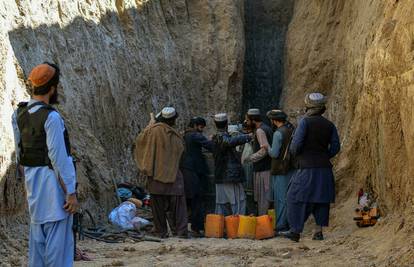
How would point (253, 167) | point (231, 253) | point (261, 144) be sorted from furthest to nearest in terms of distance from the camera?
point (253, 167) → point (261, 144) → point (231, 253)

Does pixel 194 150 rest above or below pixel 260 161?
above

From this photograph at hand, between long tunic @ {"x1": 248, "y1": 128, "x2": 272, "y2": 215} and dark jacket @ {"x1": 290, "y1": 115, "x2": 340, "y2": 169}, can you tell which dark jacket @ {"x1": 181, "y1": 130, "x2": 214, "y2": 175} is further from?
dark jacket @ {"x1": 290, "y1": 115, "x2": 340, "y2": 169}

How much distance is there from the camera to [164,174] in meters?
10.9

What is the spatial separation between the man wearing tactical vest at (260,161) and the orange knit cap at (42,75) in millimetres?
5842

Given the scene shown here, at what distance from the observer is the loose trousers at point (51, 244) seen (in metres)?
5.59

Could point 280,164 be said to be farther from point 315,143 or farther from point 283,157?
point 315,143

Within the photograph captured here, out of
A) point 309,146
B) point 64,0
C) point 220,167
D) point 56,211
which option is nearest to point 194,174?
point 220,167

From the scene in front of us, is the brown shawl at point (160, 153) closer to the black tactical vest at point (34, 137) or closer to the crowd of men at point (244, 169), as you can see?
the crowd of men at point (244, 169)

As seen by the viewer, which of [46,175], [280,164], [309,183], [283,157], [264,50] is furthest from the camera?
[264,50]

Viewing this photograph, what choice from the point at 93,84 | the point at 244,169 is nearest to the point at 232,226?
the point at 244,169

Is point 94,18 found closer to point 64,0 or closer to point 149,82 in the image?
point 64,0

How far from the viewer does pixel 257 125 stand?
1156 cm

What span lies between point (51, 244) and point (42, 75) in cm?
119

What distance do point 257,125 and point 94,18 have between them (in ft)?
13.8
